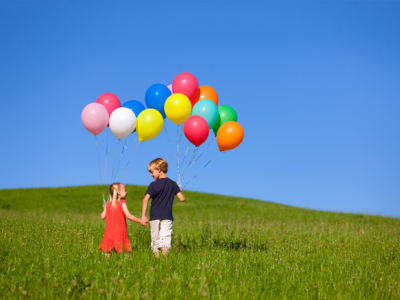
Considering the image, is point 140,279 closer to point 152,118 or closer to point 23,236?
point 152,118

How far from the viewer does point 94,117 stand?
8.39m

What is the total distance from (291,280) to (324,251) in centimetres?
350

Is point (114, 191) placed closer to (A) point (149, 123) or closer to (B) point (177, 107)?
(A) point (149, 123)

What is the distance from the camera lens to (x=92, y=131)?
8.69m

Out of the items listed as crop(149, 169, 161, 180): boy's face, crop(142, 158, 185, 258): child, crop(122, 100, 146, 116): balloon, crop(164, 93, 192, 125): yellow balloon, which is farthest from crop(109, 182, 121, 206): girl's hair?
crop(122, 100, 146, 116): balloon

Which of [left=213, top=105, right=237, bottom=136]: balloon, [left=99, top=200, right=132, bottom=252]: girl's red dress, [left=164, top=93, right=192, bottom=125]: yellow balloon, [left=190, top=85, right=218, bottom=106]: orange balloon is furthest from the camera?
[left=190, top=85, right=218, bottom=106]: orange balloon

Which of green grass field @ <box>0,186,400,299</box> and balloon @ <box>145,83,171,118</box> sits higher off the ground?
balloon @ <box>145,83,171,118</box>

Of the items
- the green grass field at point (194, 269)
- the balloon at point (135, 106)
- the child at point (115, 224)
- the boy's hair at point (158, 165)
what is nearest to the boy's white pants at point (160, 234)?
the green grass field at point (194, 269)

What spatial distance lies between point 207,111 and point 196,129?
569 millimetres

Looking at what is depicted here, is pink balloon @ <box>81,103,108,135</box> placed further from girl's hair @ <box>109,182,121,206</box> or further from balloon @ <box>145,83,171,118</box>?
girl's hair @ <box>109,182,121,206</box>

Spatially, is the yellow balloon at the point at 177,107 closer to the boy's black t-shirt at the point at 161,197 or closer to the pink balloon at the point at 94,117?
the pink balloon at the point at 94,117

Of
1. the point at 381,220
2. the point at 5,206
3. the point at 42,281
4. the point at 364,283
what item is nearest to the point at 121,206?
the point at 42,281

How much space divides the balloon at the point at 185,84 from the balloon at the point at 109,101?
1.45 metres

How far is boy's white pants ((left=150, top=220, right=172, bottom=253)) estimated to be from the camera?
272 inches
